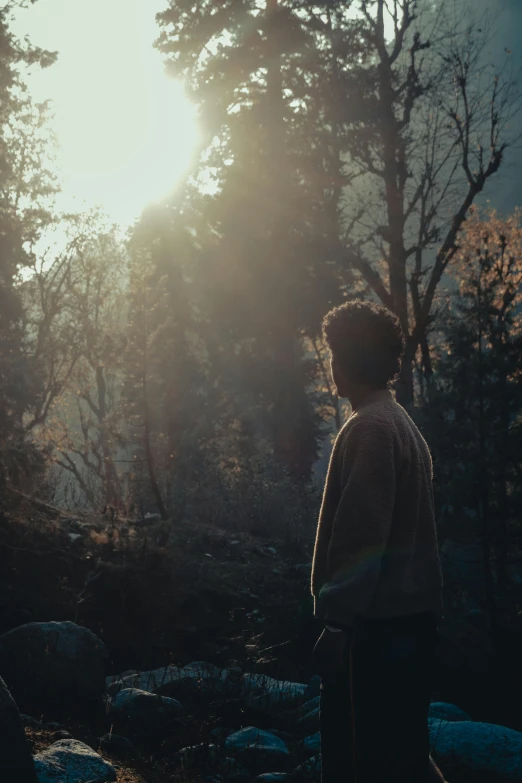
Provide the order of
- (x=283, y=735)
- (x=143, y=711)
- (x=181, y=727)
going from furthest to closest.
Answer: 1. (x=283, y=735)
2. (x=143, y=711)
3. (x=181, y=727)

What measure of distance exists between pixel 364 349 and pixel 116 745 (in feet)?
13.1

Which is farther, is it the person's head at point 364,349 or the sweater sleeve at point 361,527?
the person's head at point 364,349

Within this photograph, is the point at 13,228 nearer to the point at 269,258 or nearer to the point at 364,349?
the point at 269,258

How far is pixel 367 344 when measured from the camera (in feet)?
12.7

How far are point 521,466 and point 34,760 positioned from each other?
35.3 feet

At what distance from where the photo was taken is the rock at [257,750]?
6043 millimetres

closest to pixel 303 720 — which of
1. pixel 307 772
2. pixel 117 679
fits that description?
pixel 307 772

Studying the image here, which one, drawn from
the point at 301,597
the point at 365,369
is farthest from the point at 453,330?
the point at 365,369

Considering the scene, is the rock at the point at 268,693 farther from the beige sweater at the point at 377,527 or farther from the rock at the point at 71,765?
the beige sweater at the point at 377,527

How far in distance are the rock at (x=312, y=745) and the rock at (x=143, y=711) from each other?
106cm

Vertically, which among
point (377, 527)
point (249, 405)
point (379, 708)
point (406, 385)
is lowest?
point (379, 708)

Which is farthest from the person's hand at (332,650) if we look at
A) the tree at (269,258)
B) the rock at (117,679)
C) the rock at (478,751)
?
the tree at (269,258)

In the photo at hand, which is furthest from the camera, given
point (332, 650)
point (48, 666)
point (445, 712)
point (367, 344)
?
point (445, 712)

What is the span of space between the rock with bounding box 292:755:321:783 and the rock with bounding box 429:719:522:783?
1.02 meters
